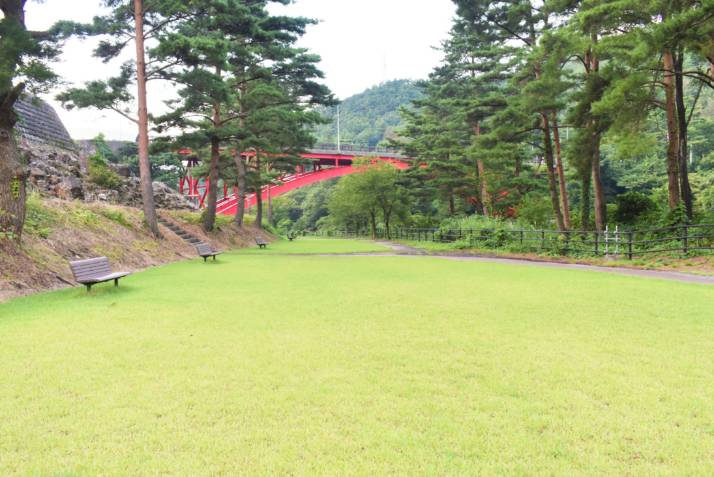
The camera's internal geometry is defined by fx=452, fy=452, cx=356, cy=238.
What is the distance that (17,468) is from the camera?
8.53 feet

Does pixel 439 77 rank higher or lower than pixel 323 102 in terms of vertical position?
higher

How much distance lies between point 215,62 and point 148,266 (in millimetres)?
8582

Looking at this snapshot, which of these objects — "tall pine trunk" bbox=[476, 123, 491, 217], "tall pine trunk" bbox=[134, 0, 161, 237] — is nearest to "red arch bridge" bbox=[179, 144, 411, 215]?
"tall pine trunk" bbox=[476, 123, 491, 217]

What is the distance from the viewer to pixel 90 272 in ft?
29.0

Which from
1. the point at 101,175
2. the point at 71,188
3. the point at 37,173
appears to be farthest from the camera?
the point at 101,175

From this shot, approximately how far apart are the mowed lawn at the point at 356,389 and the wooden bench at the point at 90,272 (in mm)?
855

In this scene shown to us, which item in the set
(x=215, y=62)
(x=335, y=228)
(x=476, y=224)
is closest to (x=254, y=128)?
(x=215, y=62)

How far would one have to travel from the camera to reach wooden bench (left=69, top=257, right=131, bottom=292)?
842 centimetres

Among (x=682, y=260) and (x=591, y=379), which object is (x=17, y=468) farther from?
(x=682, y=260)

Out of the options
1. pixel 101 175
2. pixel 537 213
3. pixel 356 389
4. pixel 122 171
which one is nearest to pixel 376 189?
pixel 537 213

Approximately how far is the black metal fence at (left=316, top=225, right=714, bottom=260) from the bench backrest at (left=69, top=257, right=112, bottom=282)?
48.9 feet

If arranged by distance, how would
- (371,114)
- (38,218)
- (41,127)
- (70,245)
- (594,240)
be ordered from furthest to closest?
(371,114)
(41,127)
(594,240)
(38,218)
(70,245)

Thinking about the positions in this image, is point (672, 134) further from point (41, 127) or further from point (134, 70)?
point (41, 127)

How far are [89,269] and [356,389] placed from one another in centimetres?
735
